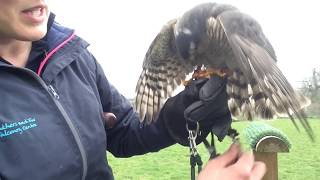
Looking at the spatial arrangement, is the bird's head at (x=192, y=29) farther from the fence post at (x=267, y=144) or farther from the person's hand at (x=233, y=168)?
the person's hand at (x=233, y=168)

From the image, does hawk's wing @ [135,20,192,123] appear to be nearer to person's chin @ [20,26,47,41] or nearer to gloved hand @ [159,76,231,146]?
gloved hand @ [159,76,231,146]

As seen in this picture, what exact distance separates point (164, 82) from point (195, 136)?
0.92m

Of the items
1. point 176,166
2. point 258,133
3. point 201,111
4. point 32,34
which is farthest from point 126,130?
point 176,166

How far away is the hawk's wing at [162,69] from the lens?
8.76ft

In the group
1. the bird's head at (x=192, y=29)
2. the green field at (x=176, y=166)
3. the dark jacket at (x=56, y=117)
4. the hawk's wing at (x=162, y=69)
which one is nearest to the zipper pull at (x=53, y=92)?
the dark jacket at (x=56, y=117)

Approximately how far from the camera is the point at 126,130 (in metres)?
2.12

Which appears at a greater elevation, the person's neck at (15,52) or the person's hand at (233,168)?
the person's neck at (15,52)

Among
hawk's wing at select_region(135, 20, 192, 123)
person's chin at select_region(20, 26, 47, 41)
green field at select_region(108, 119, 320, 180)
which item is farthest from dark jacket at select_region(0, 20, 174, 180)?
green field at select_region(108, 119, 320, 180)

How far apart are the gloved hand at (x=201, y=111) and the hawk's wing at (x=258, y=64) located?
0.45 ft

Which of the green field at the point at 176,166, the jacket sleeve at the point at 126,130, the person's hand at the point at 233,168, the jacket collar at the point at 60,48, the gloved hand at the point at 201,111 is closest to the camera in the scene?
the person's hand at the point at 233,168

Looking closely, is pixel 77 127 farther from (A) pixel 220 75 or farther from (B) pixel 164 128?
(A) pixel 220 75

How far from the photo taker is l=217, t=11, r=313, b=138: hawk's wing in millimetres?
1625

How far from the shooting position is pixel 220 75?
204 centimetres

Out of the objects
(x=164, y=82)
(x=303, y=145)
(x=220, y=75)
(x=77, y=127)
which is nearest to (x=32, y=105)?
(x=77, y=127)
